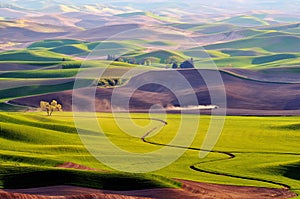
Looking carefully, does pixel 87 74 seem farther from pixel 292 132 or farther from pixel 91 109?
pixel 292 132

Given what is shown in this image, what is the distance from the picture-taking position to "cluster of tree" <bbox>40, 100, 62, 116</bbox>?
83.6m

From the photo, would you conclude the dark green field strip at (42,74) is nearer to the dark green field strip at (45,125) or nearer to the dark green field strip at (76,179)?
the dark green field strip at (45,125)

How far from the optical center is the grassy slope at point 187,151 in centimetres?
5025

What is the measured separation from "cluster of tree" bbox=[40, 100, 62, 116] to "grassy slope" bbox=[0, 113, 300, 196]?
1.79m

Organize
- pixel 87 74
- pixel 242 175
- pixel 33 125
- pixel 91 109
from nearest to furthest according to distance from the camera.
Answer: pixel 242 175 < pixel 33 125 < pixel 91 109 < pixel 87 74

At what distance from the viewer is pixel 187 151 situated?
60406 mm

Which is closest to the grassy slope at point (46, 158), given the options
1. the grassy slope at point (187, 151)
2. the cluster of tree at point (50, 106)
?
the grassy slope at point (187, 151)

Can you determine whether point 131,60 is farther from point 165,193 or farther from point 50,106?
point 165,193

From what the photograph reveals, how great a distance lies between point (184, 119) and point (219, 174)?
104ft

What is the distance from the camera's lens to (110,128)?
7269 centimetres

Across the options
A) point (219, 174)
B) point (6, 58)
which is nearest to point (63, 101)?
point (219, 174)

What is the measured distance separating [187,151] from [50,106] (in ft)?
94.0

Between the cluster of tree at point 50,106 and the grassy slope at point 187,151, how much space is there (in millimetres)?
→ 1794

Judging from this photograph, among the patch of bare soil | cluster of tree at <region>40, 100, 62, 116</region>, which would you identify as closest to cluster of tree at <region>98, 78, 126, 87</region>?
cluster of tree at <region>40, 100, 62, 116</region>
